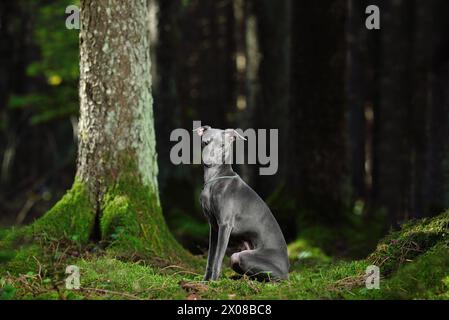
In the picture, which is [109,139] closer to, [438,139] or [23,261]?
[23,261]

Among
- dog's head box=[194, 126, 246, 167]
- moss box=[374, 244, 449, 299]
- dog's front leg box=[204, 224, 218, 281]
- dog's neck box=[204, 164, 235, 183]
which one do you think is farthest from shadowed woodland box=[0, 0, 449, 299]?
dog's head box=[194, 126, 246, 167]

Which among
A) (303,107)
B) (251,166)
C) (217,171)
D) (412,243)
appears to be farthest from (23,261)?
(251,166)

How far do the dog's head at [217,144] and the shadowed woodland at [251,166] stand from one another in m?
1.38

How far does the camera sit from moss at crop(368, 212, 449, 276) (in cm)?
612

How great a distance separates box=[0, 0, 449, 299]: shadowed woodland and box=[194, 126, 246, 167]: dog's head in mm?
1378

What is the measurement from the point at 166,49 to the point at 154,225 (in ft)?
19.9

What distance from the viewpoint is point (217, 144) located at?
682 cm

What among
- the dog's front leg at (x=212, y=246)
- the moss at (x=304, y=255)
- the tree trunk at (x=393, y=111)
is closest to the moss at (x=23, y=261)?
the dog's front leg at (x=212, y=246)

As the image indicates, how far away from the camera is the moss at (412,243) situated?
6.12 metres

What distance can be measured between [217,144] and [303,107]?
559cm

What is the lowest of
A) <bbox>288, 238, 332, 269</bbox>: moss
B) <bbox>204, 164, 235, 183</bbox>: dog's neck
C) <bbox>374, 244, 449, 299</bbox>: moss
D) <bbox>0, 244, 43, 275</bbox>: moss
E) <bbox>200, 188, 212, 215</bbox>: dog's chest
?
<bbox>288, 238, 332, 269</bbox>: moss

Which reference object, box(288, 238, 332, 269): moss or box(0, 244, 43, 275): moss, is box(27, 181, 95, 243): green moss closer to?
box(0, 244, 43, 275): moss

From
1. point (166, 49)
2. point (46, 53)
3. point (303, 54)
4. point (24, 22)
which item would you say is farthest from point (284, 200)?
point (24, 22)

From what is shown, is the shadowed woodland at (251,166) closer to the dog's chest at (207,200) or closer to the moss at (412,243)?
the moss at (412,243)
